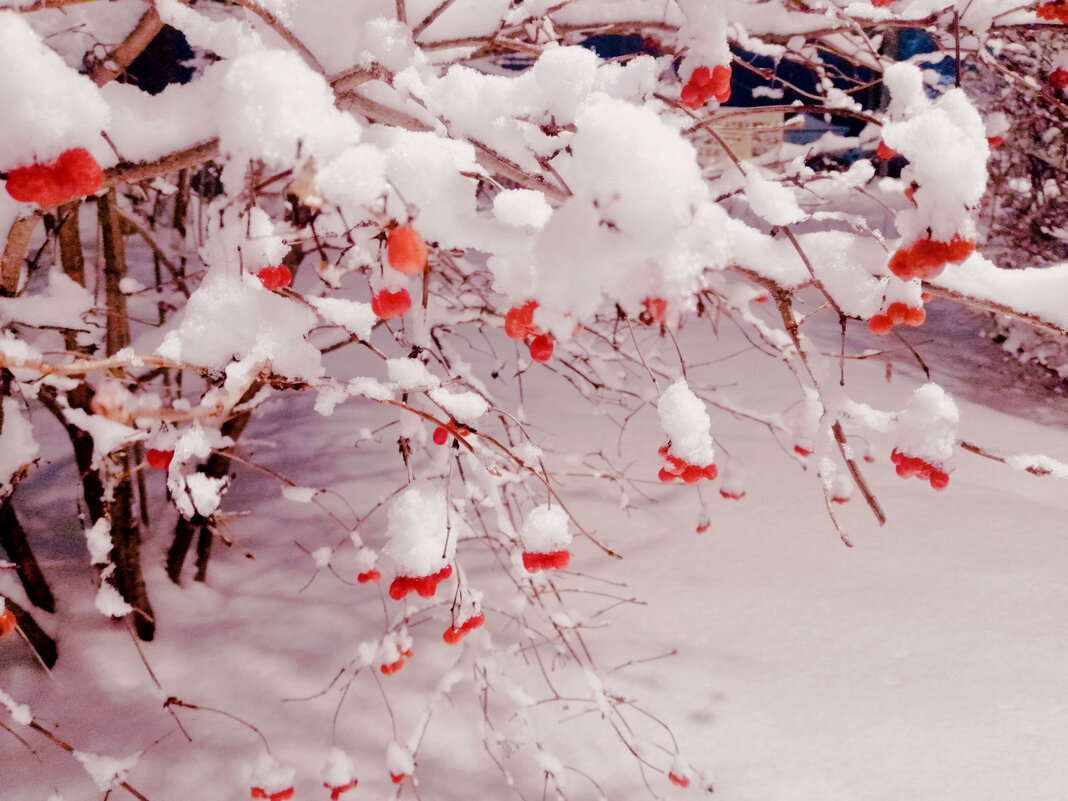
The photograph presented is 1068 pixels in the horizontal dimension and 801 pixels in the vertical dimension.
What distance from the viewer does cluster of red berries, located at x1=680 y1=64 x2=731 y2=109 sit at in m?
1.62

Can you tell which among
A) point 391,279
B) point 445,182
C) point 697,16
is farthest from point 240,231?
point 697,16

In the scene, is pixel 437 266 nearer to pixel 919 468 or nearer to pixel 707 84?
pixel 707 84

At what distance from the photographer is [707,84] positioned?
1.64m

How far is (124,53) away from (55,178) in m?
1.10

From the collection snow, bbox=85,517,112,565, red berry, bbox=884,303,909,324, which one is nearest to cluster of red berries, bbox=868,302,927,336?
red berry, bbox=884,303,909,324

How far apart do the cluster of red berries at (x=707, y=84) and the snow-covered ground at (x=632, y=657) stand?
158 cm

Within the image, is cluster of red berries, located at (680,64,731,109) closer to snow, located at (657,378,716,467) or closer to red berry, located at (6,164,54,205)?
snow, located at (657,378,716,467)

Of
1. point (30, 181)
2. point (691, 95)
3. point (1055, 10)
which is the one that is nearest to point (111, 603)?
point (30, 181)

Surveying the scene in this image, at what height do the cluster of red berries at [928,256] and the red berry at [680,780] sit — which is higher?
the cluster of red berries at [928,256]

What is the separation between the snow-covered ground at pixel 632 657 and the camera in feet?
8.31

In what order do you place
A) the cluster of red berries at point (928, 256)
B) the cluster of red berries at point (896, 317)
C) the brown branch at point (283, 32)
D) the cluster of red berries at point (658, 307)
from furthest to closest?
the cluster of red berries at point (896, 317) → the brown branch at point (283, 32) → the cluster of red berries at point (928, 256) → the cluster of red berries at point (658, 307)

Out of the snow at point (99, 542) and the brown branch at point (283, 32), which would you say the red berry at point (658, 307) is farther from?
the snow at point (99, 542)

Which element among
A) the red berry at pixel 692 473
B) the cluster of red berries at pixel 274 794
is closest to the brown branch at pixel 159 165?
the red berry at pixel 692 473

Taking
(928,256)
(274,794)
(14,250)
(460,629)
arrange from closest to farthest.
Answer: (928,256), (14,250), (460,629), (274,794)
